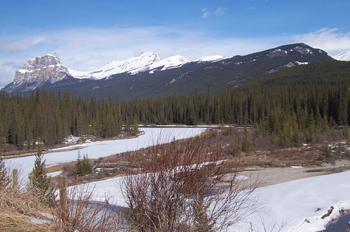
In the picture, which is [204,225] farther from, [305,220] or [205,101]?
[205,101]

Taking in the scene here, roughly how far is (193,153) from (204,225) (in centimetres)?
147

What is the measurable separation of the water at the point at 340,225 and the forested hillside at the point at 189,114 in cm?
2273

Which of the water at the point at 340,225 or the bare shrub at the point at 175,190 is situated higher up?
the bare shrub at the point at 175,190

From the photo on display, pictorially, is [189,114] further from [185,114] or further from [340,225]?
[340,225]

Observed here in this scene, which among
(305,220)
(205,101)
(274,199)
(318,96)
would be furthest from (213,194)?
(205,101)

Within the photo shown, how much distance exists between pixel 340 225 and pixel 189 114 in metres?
78.1

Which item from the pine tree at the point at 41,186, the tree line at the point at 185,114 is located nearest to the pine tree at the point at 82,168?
the pine tree at the point at 41,186

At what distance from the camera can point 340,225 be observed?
1196 cm

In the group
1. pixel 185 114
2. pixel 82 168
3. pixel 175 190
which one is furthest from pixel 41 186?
pixel 185 114

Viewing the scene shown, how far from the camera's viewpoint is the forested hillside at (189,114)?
46.9 metres

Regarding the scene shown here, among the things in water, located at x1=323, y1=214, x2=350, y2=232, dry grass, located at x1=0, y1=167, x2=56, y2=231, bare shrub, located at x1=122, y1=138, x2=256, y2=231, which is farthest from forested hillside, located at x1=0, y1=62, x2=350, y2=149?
dry grass, located at x1=0, y1=167, x2=56, y2=231

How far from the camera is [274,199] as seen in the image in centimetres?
1519

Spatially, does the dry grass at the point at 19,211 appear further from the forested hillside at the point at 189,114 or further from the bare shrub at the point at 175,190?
the forested hillside at the point at 189,114

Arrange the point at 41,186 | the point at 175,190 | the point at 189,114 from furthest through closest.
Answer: the point at 189,114, the point at 41,186, the point at 175,190
